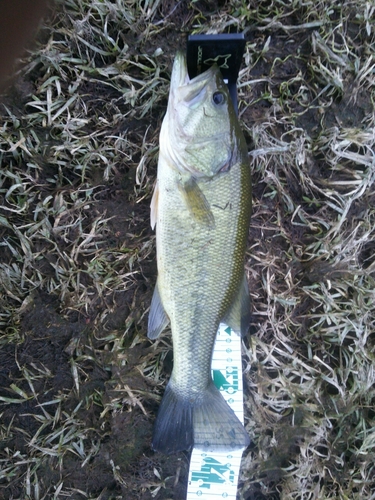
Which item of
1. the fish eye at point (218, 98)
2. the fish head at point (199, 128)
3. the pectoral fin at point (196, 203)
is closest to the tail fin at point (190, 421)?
the pectoral fin at point (196, 203)

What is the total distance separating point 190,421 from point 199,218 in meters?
1.14

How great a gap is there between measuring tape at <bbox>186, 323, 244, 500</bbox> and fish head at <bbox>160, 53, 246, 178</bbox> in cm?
115

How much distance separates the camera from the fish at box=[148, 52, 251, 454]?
1.85 metres

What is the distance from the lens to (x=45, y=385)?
7.41 feet

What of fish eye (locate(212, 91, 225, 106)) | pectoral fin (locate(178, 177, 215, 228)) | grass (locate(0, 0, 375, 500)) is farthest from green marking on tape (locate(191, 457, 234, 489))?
fish eye (locate(212, 91, 225, 106))

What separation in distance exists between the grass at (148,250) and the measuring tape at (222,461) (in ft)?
0.30

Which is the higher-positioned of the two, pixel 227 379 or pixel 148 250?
pixel 148 250

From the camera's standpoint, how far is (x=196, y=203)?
184 cm

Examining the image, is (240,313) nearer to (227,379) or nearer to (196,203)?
(227,379)

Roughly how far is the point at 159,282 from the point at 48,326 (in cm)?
79

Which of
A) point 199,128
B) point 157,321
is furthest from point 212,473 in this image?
point 199,128

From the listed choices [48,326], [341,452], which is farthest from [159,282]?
[341,452]

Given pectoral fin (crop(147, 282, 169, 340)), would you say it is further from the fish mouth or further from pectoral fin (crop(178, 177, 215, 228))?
the fish mouth

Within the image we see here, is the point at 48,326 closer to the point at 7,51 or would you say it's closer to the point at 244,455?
the point at 244,455
